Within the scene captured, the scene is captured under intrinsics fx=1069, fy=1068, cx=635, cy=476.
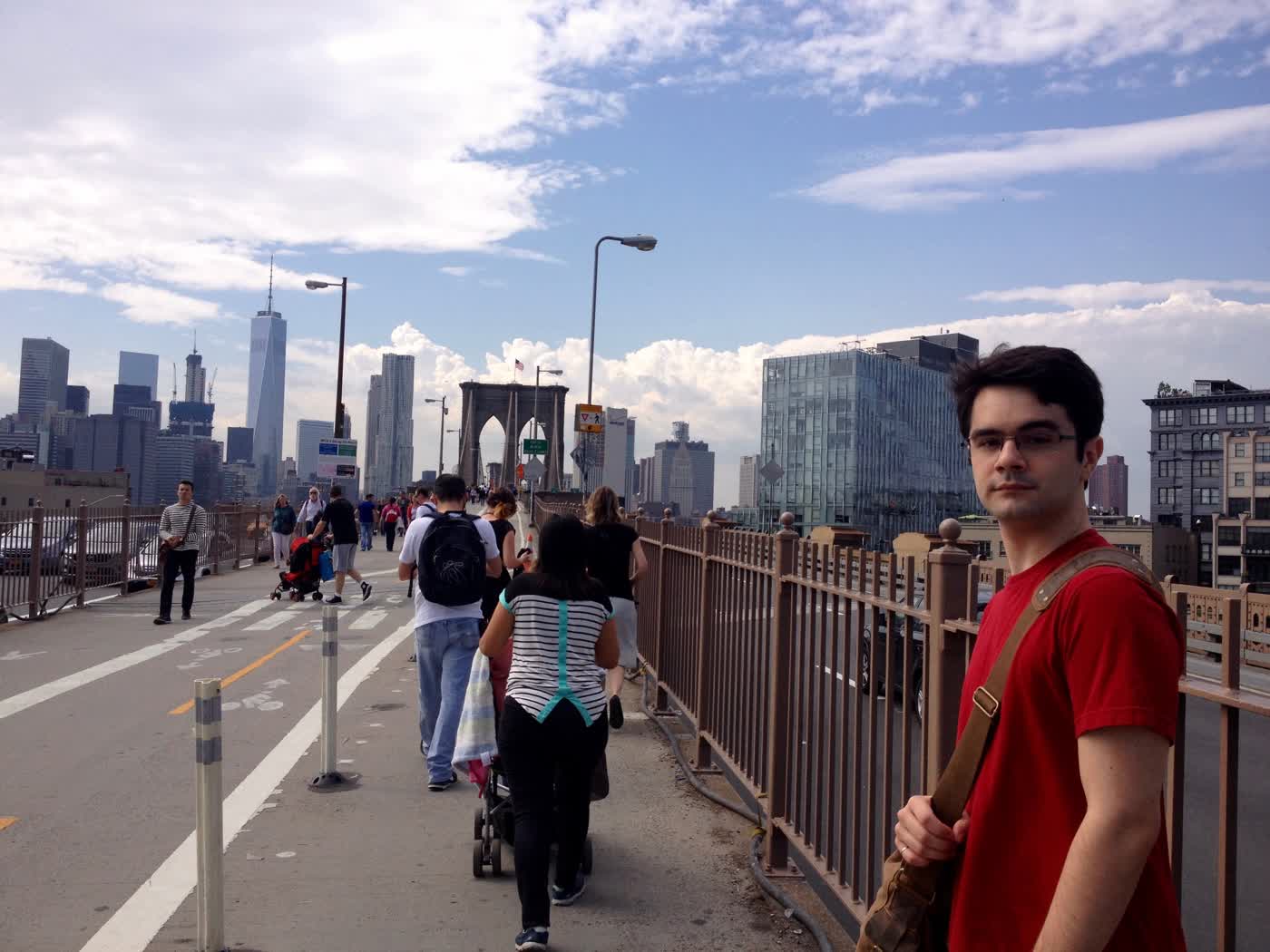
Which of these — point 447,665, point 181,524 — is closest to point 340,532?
point 181,524

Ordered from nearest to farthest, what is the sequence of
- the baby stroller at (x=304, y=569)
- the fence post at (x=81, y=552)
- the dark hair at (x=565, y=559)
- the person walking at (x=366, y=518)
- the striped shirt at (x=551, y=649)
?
the striped shirt at (x=551, y=649)
the dark hair at (x=565, y=559)
the fence post at (x=81, y=552)
the baby stroller at (x=304, y=569)
the person walking at (x=366, y=518)

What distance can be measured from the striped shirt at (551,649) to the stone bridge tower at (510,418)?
119 metres

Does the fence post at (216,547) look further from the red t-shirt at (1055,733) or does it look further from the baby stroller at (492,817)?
the red t-shirt at (1055,733)

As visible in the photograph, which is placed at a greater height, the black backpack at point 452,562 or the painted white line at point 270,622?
the black backpack at point 452,562

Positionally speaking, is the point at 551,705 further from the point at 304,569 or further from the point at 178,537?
the point at 304,569

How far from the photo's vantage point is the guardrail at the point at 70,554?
47.4ft

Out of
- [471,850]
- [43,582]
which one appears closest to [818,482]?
[43,582]

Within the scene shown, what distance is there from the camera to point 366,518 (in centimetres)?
3048

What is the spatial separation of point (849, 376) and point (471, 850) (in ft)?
359

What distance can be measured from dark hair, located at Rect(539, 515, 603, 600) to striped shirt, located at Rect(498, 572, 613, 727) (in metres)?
0.04

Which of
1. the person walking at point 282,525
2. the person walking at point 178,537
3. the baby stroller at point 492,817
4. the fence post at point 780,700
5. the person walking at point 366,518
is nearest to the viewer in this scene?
the fence post at point 780,700

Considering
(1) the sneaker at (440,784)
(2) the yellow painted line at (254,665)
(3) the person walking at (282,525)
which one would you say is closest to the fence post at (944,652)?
(1) the sneaker at (440,784)

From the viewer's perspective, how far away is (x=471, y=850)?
5730 millimetres

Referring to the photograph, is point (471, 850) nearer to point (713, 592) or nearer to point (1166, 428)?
point (713, 592)
